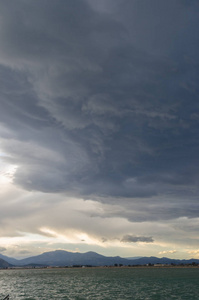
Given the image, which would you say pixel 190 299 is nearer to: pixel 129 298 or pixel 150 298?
pixel 150 298

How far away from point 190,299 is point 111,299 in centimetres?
2723

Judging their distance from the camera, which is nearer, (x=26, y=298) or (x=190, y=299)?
(x=190, y=299)

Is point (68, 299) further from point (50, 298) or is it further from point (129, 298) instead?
point (129, 298)

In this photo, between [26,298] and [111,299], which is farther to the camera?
[26,298]

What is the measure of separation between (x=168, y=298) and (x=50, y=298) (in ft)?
141

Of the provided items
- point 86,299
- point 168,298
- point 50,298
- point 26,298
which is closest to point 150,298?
point 168,298

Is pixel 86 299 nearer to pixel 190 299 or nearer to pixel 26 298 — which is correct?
pixel 26 298

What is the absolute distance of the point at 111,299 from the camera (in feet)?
291

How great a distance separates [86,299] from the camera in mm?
90625

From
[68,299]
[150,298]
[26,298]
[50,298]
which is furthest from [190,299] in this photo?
[26,298]

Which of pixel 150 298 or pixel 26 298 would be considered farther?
pixel 26 298

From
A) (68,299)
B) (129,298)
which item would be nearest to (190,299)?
(129,298)

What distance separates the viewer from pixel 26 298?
96.2 meters

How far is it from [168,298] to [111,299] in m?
20.5
